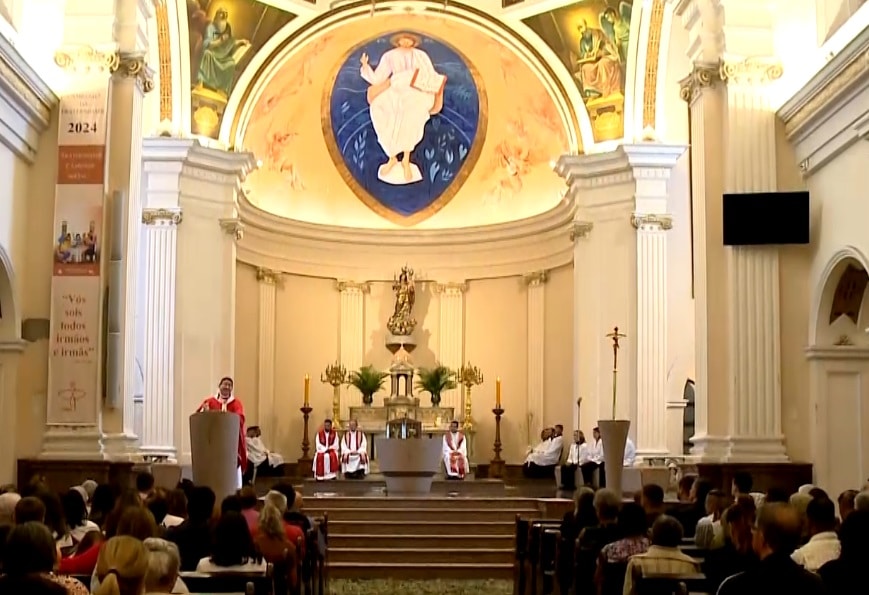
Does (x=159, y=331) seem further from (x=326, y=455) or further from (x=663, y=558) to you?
(x=663, y=558)

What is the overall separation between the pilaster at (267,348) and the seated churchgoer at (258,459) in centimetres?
115

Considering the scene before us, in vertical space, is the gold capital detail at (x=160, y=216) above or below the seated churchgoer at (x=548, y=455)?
above

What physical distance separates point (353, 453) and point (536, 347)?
4.13 metres

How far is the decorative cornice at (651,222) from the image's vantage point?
65.0ft

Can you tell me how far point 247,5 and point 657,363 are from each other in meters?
8.83

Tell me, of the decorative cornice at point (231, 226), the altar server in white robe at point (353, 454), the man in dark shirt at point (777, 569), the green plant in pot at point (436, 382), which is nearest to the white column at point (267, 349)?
the altar server in white robe at point (353, 454)

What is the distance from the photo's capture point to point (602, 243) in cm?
2058

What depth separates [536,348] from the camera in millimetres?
23312

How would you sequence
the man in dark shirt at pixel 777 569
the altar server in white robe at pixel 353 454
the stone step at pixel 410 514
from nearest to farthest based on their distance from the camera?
the man in dark shirt at pixel 777 569 < the stone step at pixel 410 514 < the altar server in white robe at pixel 353 454

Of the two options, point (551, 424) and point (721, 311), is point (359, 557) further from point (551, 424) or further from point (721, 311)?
point (551, 424)

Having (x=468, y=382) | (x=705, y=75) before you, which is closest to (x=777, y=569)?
(x=705, y=75)

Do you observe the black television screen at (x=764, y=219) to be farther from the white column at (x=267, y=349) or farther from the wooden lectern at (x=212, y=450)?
the white column at (x=267, y=349)

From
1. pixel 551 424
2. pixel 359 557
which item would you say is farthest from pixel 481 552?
pixel 551 424

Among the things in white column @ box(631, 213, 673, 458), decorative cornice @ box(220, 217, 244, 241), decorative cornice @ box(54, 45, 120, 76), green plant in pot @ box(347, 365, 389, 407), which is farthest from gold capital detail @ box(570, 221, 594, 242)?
decorative cornice @ box(54, 45, 120, 76)
